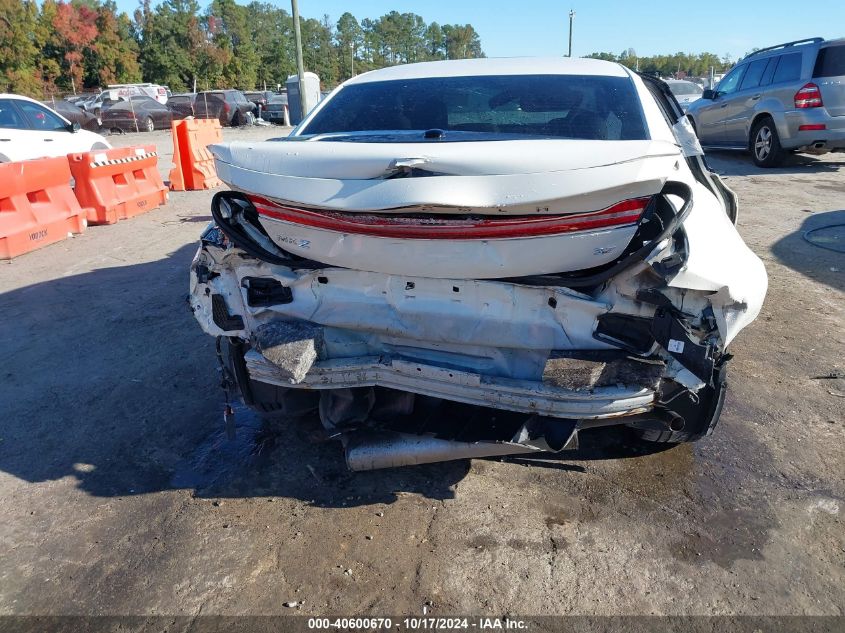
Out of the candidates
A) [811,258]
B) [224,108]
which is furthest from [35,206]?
[224,108]

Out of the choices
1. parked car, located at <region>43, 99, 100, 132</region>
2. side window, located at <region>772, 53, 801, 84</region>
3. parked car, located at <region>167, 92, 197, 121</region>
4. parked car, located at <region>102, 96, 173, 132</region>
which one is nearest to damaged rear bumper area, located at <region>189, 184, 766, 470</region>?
side window, located at <region>772, 53, 801, 84</region>

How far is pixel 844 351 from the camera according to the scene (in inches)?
161

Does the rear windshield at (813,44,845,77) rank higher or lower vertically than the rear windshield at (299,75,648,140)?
higher

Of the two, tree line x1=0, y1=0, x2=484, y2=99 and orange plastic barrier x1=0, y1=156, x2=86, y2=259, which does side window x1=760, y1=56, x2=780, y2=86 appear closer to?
orange plastic barrier x1=0, y1=156, x2=86, y2=259

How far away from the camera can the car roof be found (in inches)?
132

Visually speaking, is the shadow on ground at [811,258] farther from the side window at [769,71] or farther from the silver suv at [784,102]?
the side window at [769,71]

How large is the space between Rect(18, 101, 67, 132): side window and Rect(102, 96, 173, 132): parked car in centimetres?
1790

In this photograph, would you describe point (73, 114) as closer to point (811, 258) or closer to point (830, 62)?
point (830, 62)

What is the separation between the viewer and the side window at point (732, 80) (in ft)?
39.2

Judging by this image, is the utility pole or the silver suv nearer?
the silver suv

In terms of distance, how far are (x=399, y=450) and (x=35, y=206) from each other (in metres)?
6.50

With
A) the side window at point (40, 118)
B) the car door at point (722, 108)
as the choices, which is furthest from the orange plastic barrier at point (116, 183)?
the car door at point (722, 108)

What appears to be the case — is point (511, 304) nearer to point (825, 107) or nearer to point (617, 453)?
point (617, 453)

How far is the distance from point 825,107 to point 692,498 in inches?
387
